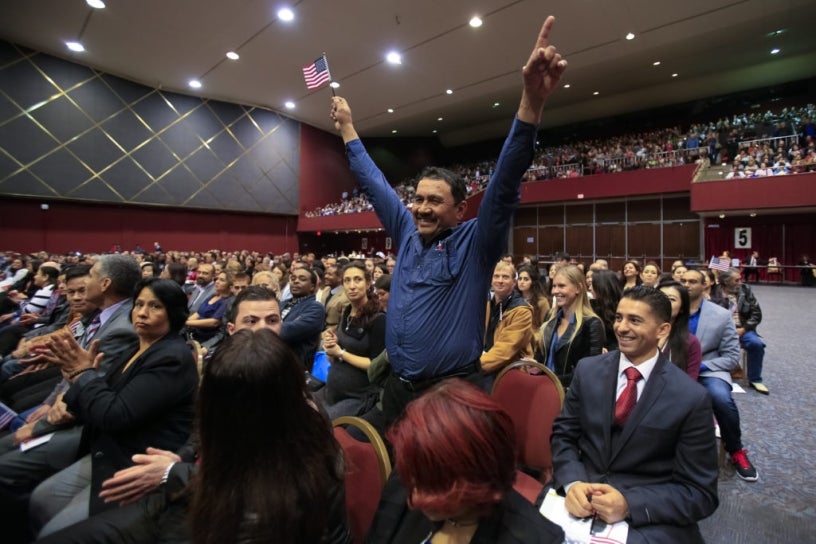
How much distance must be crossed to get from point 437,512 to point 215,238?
18218 mm

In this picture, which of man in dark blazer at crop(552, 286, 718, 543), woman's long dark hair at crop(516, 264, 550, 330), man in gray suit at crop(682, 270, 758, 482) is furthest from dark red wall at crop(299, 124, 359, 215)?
man in dark blazer at crop(552, 286, 718, 543)

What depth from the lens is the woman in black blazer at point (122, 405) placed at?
1.60 metres

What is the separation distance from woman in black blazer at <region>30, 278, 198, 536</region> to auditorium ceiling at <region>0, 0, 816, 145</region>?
10725 millimetres

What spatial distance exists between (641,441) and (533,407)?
1.91 ft

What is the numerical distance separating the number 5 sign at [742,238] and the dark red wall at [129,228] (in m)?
17.7

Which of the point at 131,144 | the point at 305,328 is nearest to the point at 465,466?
the point at 305,328

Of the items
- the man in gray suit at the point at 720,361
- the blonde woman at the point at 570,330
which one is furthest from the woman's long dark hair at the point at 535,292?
the man in gray suit at the point at 720,361

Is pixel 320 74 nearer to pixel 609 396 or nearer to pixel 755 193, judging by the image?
pixel 609 396

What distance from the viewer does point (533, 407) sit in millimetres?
2025

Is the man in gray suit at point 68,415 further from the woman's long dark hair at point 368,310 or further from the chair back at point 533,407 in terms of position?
the chair back at point 533,407

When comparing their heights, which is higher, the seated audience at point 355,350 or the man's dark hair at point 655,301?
the man's dark hair at point 655,301

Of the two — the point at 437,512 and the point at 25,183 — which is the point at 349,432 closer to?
the point at 437,512

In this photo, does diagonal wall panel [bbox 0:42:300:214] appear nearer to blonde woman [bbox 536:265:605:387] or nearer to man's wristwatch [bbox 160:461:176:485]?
man's wristwatch [bbox 160:461:176:485]

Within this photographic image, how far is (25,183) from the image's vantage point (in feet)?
41.6
